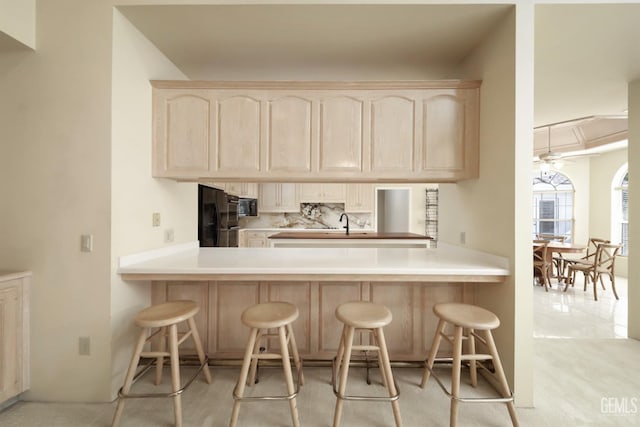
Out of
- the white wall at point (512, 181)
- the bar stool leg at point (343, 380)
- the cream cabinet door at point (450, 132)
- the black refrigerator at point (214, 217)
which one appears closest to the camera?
the bar stool leg at point (343, 380)

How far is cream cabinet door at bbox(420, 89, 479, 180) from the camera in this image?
7.39ft

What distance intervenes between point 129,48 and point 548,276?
20.6ft

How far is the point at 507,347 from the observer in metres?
1.93

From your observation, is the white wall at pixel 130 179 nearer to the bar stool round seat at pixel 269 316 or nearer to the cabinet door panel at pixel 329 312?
the bar stool round seat at pixel 269 316

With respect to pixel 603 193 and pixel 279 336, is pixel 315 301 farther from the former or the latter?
pixel 603 193

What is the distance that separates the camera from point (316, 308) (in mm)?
2303

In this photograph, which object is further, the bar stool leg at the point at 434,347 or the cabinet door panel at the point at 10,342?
the bar stool leg at the point at 434,347

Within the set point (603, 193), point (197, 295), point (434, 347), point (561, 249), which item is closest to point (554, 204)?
point (603, 193)

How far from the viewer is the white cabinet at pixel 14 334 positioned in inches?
68.1

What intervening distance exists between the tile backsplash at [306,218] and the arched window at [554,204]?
166 inches

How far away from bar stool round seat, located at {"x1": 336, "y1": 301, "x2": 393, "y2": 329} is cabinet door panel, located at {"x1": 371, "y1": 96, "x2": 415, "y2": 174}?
106 cm

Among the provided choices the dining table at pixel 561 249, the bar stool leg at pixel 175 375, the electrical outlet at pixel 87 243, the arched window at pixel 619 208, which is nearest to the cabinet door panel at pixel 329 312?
the bar stool leg at pixel 175 375

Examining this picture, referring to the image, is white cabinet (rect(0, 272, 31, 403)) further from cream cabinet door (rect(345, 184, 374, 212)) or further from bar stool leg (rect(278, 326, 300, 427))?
cream cabinet door (rect(345, 184, 374, 212))

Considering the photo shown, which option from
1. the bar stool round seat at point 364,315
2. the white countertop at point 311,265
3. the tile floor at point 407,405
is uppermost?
the white countertop at point 311,265
